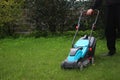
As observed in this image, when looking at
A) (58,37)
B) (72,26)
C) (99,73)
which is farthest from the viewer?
(72,26)

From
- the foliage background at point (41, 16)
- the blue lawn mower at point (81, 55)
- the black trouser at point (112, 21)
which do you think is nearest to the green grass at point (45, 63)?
the blue lawn mower at point (81, 55)

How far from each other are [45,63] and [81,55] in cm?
90

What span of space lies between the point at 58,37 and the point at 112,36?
357 cm

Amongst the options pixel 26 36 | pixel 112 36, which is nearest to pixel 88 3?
pixel 26 36

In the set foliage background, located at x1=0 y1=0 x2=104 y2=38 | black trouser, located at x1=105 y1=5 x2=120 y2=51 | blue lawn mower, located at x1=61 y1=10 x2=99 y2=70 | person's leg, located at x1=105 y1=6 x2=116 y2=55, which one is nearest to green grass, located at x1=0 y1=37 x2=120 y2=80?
blue lawn mower, located at x1=61 y1=10 x2=99 y2=70

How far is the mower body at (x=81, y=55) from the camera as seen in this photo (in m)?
6.32

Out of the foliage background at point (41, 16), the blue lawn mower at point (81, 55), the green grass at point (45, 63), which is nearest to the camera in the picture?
the green grass at point (45, 63)

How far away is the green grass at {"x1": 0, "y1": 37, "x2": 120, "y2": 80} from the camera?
6016mm

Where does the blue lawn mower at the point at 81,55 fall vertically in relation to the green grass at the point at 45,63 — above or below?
above

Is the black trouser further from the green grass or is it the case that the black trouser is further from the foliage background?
the foliage background

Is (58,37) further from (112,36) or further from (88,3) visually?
(112,36)

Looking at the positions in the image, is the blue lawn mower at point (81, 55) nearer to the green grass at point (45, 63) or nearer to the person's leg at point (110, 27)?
the green grass at point (45, 63)

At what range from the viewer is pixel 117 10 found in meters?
7.07

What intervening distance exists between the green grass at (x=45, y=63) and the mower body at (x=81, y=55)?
4.4 inches
